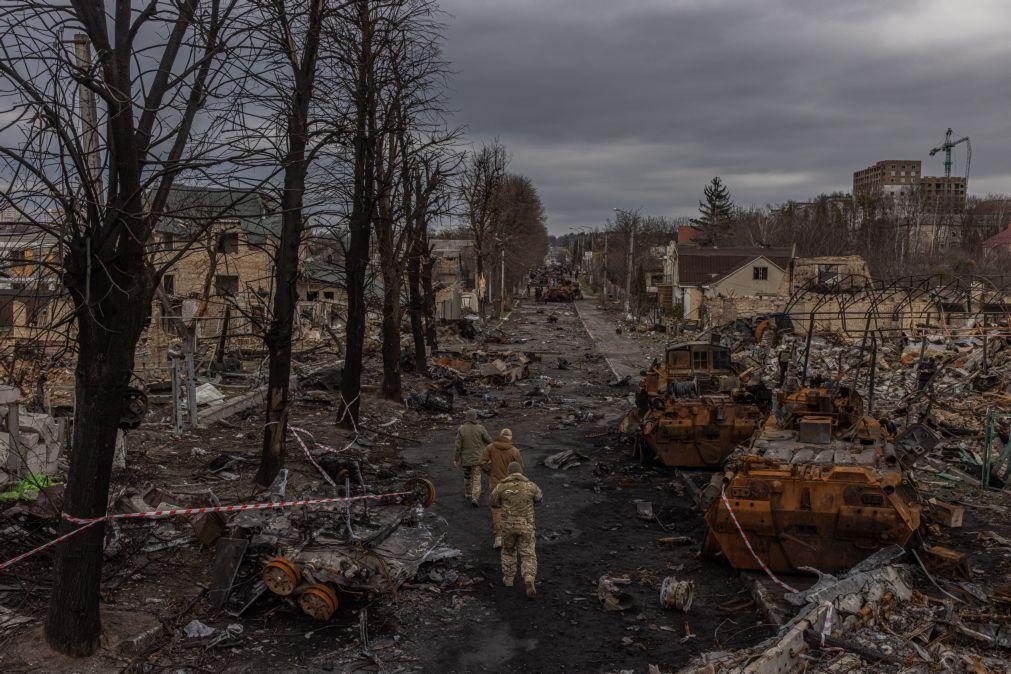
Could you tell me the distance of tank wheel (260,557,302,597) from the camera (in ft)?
24.8

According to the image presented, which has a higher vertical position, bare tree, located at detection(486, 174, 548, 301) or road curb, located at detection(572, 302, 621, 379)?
bare tree, located at detection(486, 174, 548, 301)

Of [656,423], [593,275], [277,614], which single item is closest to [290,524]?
[277,614]

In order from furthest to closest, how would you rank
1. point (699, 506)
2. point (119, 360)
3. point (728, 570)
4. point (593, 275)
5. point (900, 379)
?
point (593, 275) → point (900, 379) → point (699, 506) → point (728, 570) → point (119, 360)

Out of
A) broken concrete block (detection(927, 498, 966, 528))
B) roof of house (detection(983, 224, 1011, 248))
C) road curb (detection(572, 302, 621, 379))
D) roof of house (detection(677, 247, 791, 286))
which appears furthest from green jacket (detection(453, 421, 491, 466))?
roof of house (detection(983, 224, 1011, 248))

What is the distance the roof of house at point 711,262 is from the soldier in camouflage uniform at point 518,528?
A: 4404 centimetres

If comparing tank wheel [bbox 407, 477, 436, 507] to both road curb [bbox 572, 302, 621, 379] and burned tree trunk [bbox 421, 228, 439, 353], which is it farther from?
road curb [bbox 572, 302, 621, 379]

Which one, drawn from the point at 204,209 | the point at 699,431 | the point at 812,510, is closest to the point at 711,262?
the point at 699,431

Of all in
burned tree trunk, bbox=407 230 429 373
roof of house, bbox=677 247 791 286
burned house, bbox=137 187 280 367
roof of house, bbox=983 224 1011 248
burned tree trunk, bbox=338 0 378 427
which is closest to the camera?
burned house, bbox=137 187 280 367

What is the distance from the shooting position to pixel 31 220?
17.6ft

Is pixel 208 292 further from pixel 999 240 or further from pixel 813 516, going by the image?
pixel 999 240

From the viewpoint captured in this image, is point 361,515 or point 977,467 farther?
point 977,467

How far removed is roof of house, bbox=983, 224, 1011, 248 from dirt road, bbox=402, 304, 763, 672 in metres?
61.4

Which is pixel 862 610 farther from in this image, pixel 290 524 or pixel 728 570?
pixel 290 524

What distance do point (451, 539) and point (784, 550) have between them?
4.03 metres
